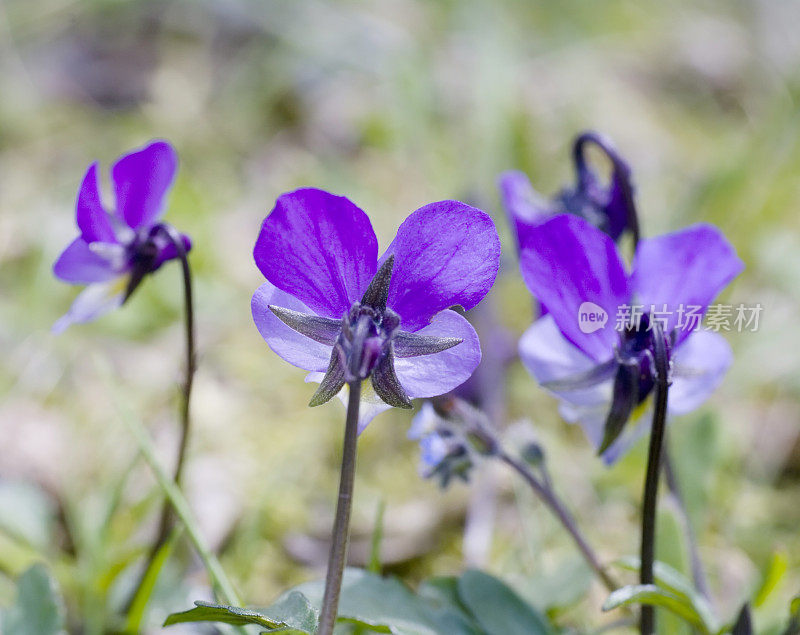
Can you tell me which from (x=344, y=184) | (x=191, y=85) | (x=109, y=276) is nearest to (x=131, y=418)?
(x=109, y=276)

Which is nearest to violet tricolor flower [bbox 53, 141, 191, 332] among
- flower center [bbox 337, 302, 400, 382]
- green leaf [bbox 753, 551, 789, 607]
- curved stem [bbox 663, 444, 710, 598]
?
flower center [bbox 337, 302, 400, 382]

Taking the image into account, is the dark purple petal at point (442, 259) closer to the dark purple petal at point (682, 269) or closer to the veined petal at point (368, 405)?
the veined petal at point (368, 405)

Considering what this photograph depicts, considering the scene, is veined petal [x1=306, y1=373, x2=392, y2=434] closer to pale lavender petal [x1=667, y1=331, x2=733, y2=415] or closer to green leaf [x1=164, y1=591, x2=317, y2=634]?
green leaf [x1=164, y1=591, x2=317, y2=634]

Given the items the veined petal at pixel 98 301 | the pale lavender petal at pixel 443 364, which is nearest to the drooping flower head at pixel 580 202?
the pale lavender petal at pixel 443 364

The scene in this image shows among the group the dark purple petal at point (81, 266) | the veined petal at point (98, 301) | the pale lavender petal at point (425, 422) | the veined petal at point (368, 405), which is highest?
the dark purple petal at point (81, 266)

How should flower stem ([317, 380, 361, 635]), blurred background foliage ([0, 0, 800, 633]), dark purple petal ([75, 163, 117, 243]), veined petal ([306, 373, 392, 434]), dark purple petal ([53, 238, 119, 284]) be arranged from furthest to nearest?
blurred background foliage ([0, 0, 800, 633]) < dark purple petal ([53, 238, 119, 284]) < dark purple petal ([75, 163, 117, 243]) < veined petal ([306, 373, 392, 434]) < flower stem ([317, 380, 361, 635])

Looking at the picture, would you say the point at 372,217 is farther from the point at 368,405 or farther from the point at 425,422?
the point at 368,405
